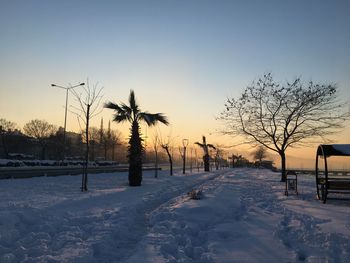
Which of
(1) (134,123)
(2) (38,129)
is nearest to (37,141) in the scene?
(2) (38,129)

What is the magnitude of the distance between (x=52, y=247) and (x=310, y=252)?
496 centimetres

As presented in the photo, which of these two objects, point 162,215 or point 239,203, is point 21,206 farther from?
point 239,203

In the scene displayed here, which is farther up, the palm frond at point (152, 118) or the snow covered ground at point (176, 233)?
the palm frond at point (152, 118)

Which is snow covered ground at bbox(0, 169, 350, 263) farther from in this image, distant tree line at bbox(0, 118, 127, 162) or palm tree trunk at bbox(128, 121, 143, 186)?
distant tree line at bbox(0, 118, 127, 162)

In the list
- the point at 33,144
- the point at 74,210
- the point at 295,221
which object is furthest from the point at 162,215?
the point at 33,144

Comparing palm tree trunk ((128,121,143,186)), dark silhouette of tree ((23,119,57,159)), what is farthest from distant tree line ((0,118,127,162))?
palm tree trunk ((128,121,143,186))

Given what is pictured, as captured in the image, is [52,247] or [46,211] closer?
[52,247]

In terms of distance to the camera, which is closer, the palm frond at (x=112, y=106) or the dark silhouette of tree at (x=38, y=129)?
the palm frond at (x=112, y=106)

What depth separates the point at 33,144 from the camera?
85125 millimetres

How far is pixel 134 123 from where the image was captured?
23531 millimetres

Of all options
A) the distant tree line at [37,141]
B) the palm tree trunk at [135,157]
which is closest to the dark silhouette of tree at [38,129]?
the distant tree line at [37,141]

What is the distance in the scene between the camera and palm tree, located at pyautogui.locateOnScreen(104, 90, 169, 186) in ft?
75.1

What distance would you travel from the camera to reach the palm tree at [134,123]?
22892 millimetres

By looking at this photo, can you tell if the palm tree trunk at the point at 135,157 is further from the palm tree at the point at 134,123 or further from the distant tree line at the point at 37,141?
the distant tree line at the point at 37,141
